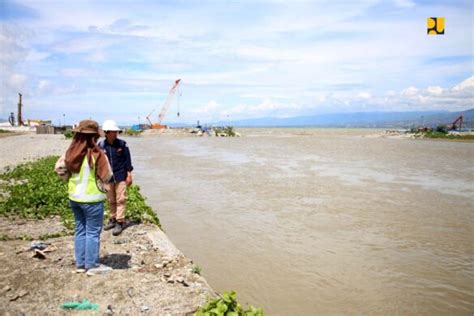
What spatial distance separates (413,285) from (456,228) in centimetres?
449

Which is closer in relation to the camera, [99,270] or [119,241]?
[99,270]

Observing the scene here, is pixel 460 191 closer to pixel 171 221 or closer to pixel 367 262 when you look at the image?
pixel 367 262

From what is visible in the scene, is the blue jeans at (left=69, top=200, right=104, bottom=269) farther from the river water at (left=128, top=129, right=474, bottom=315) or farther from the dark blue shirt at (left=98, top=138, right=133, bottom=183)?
the river water at (left=128, top=129, right=474, bottom=315)

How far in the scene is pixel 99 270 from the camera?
5.64 meters

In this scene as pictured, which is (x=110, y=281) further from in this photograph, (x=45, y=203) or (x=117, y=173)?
(x=45, y=203)

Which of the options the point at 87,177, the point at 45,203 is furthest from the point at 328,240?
the point at 45,203

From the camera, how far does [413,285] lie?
22.5ft

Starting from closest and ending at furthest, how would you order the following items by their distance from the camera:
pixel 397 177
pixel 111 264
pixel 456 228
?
1. pixel 111 264
2. pixel 456 228
3. pixel 397 177

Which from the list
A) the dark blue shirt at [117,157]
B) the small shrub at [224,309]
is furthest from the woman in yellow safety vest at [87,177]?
the small shrub at [224,309]

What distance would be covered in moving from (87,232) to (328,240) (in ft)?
19.3

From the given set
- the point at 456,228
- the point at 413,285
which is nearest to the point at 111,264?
the point at 413,285

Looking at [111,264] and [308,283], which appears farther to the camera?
[308,283]

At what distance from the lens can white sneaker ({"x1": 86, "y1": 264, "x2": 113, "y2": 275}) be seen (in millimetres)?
5582

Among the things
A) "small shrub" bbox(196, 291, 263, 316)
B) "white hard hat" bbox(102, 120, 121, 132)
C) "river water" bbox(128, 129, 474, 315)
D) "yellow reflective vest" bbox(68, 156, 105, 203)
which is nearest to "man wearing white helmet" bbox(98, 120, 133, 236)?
"white hard hat" bbox(102, 120, 121, 132)
